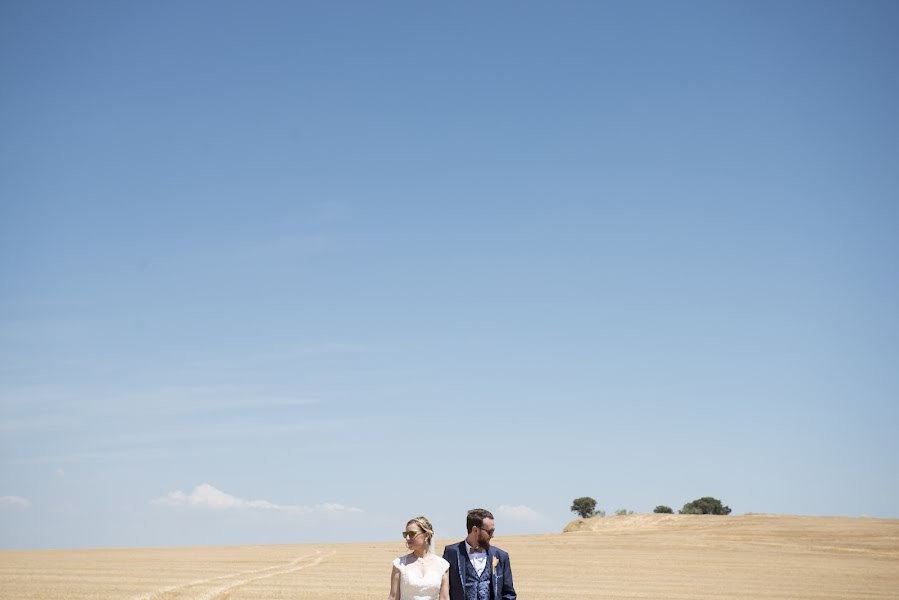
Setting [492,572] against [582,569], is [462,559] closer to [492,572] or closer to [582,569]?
[492,572]

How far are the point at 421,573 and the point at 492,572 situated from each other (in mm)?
820

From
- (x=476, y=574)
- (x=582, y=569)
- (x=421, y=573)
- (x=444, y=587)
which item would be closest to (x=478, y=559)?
(x=476, y=574)

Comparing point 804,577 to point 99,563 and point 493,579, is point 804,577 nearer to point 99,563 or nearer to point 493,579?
point 493,579

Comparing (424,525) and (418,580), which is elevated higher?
(424,525)

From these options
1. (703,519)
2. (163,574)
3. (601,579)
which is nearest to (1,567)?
(163,574)

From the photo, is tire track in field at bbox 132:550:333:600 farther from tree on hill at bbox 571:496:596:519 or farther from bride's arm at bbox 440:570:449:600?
tree on hill at bbox 571:496:596:519

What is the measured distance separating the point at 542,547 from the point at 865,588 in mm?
29512

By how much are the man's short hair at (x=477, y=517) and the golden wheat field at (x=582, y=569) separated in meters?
22.6

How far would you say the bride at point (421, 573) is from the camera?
9.23 metres

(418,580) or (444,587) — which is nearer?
(418,580)

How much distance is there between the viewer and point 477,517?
930 cm

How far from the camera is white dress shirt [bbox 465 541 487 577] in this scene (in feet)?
31.7

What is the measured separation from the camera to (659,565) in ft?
152

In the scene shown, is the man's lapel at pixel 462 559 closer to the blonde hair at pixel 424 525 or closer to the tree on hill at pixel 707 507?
the blonde hair at pixel 424 525
